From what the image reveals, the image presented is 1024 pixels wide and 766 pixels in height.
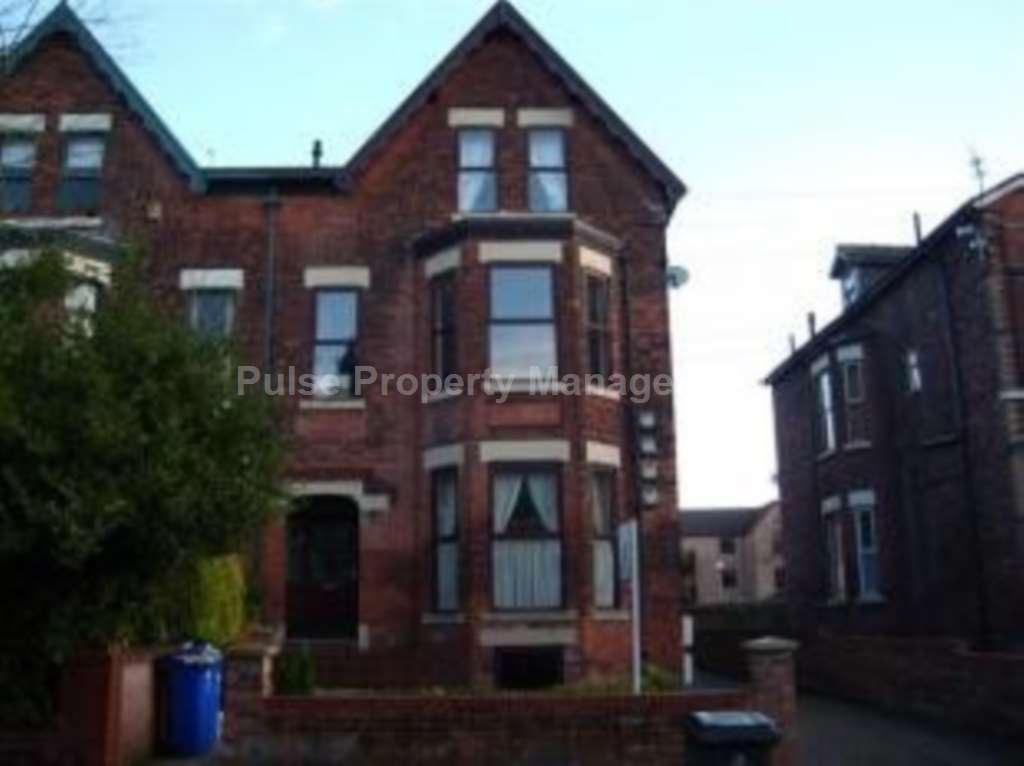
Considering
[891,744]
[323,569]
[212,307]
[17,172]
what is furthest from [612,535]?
[17,172]

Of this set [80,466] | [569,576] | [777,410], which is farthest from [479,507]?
[777,410]

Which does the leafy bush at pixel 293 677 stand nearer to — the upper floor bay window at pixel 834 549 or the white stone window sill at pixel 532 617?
the white stone window sill at pixel 532 617

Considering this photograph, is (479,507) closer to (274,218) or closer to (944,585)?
(274,218)

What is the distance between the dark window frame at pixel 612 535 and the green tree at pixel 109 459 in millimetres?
7546

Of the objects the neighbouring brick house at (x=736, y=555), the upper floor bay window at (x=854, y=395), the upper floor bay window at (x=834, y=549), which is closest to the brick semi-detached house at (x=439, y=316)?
the upper floor bay window at (x=854, y=395)

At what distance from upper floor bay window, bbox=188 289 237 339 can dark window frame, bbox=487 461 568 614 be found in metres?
5.64

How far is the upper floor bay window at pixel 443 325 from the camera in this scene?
76.3 feet

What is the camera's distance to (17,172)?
976 inches

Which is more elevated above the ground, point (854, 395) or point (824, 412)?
point (854, 395)

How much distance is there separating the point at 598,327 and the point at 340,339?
4.55 meters

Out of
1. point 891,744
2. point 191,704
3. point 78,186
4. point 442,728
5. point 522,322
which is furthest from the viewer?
point 78,186

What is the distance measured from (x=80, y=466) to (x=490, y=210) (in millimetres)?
11796

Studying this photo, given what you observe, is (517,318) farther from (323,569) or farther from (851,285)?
(851,285)

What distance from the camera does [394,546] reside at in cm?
2295
